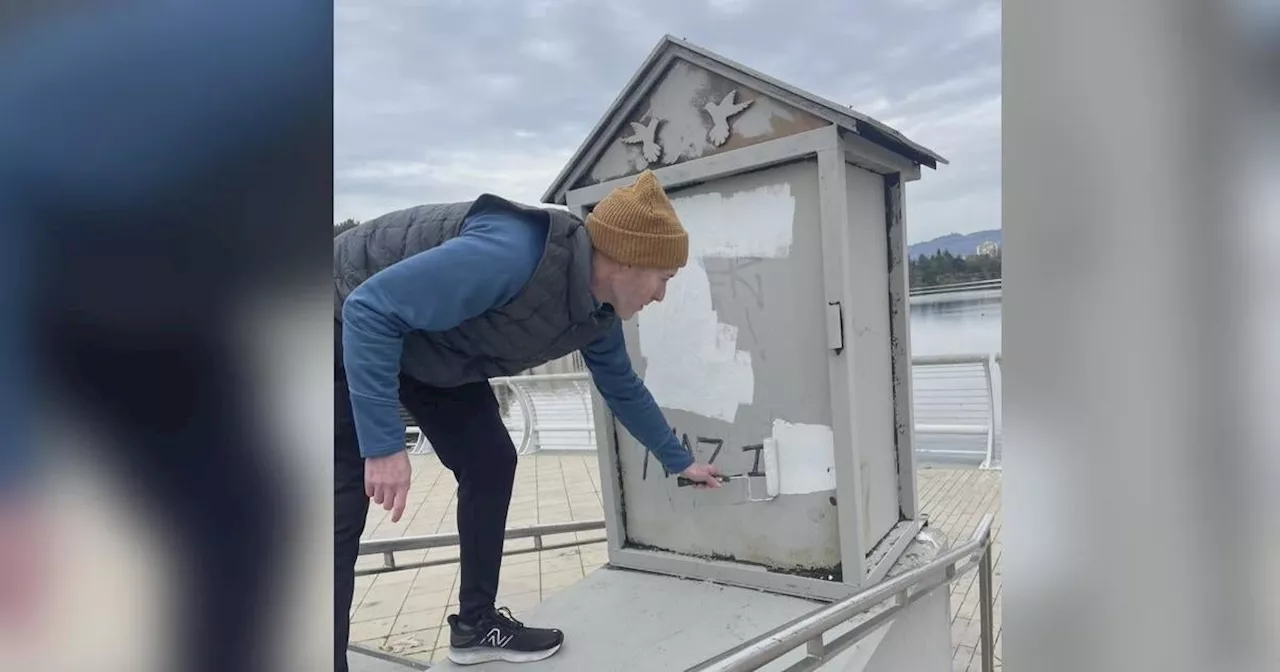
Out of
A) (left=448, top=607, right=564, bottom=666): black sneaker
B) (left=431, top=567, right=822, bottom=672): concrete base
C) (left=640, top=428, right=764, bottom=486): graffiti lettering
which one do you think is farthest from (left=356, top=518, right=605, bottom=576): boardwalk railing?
(left=640, top=428, right=764, bottom=486): graffiti lettering

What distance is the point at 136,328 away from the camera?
309 mm

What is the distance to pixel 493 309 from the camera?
3.35 feet

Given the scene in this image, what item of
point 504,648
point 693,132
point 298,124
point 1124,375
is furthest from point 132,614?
point 693,132

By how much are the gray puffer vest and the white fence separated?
1.01 meters

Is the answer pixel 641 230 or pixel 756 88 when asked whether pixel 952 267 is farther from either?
pixel 756 88

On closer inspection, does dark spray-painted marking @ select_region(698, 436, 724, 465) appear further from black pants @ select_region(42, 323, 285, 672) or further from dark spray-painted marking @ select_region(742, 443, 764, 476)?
black pants @ select_region(42, 323, 285, 672)

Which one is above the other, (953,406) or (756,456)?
(756,456)

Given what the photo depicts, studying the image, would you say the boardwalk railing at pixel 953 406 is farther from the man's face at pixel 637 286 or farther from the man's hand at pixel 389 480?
the man's hand at pixel 389 480

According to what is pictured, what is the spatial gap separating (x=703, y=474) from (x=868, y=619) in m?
0.48

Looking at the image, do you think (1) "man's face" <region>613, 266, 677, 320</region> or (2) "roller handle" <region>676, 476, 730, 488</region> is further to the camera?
(2) "roller handle" <region>676, 476, 730, 488</region>

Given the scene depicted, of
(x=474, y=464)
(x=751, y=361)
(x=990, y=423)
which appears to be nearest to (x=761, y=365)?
(x=751, y=361)

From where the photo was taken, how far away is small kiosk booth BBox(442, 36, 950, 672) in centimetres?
143

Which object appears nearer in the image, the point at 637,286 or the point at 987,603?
the point at 637,286

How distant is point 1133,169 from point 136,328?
1.64 feet
